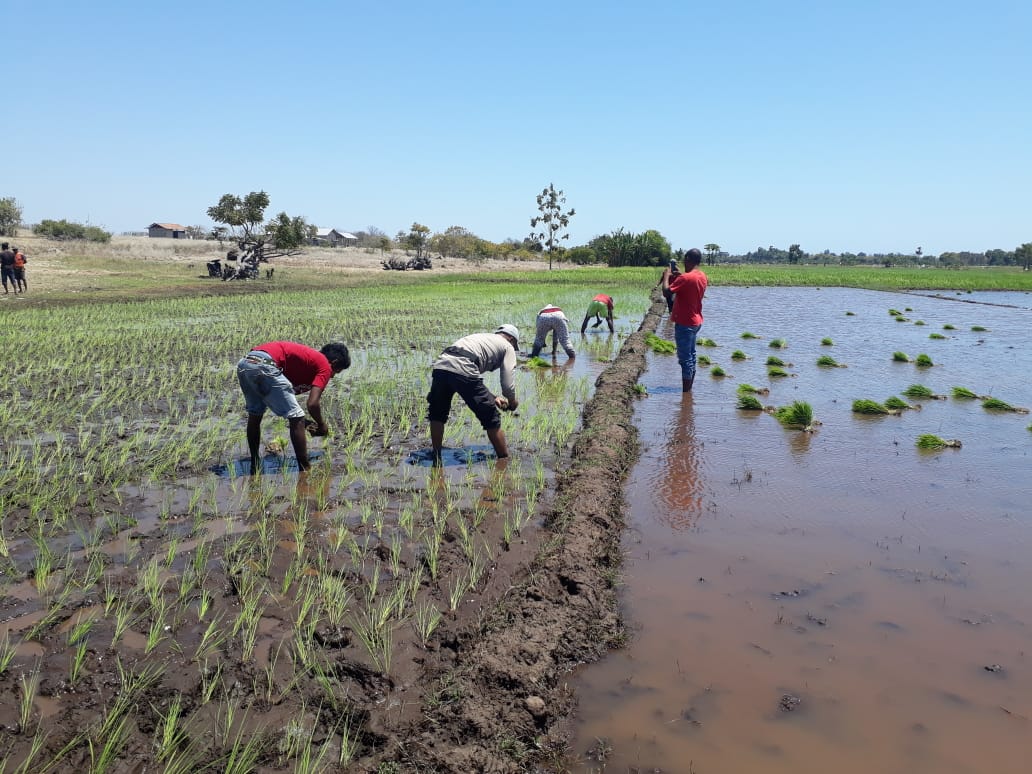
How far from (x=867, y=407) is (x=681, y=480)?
3558mm

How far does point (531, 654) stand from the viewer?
2.76 meters

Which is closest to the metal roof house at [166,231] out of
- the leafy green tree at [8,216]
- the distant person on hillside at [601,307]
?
the leafy green tree at [8,216]

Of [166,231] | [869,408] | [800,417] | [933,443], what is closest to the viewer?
[933,443]

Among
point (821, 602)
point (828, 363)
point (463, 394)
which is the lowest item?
point (821, 602)

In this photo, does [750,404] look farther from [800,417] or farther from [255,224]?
[255,224]

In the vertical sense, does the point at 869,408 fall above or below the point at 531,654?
above

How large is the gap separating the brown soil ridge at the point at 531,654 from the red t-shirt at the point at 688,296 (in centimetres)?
376

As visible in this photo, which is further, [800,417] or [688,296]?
[688,296]

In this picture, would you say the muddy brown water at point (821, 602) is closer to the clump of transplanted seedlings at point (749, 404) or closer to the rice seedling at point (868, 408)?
the rice seedling at point (868, 408)

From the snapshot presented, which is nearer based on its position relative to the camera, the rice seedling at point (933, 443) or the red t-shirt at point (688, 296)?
the rice seedling at point (933, 443)

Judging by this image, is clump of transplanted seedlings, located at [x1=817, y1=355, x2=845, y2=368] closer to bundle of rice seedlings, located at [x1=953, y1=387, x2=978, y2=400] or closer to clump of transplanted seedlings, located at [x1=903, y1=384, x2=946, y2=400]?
clump of transplanted seedlings, located at [x1=903, y1=384, x2=946, y2=400]

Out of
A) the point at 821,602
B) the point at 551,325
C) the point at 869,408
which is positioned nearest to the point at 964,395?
the point at 869,408

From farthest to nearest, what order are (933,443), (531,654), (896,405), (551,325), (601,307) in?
(601,307), (551,325), (896,405), (933,443), (531,654)

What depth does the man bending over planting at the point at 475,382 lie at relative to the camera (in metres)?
5.04
